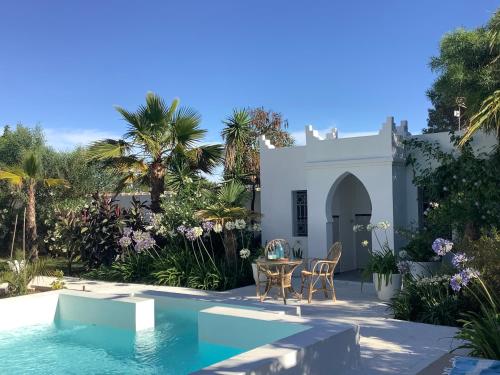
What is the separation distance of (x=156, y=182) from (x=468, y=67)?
353 inches

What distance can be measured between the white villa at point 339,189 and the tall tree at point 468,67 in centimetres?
115

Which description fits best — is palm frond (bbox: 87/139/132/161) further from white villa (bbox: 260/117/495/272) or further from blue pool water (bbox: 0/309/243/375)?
blue pool water (bbox: 0/309/243/375)

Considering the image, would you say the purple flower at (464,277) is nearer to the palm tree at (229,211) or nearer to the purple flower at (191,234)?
the palm tree at (229,211)

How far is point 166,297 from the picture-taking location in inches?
403

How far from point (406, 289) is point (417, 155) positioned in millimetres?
4884

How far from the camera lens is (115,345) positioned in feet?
28.2

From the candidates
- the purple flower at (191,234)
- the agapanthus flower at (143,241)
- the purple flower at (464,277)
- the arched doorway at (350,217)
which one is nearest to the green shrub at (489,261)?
the purple flower at (464,277)

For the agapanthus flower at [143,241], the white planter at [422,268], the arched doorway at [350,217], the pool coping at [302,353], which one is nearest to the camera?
the pool coping at [302,353]

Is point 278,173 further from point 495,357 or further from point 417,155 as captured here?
point 495,357

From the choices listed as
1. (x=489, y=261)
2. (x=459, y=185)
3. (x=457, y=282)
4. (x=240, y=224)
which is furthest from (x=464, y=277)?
(x=240, y=224)

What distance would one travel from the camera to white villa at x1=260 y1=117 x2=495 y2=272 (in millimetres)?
12562

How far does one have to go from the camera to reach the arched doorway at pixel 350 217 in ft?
50.0

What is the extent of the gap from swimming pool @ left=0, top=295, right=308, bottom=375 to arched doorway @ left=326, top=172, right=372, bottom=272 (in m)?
6.64

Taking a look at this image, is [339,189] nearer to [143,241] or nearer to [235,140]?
[235,140]
